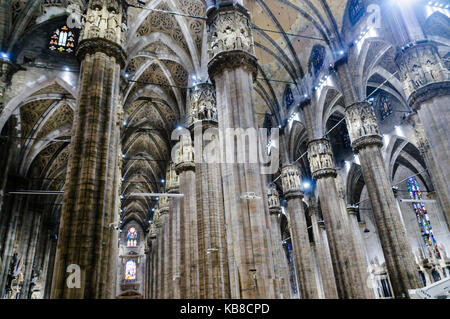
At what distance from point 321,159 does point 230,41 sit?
9181mm

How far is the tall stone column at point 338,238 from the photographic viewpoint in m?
14.6

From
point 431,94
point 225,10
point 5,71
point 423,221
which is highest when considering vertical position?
point 5,71

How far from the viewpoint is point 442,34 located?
17500mm

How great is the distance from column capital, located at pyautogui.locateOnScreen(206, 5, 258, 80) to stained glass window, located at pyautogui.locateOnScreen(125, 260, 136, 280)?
3594 cm

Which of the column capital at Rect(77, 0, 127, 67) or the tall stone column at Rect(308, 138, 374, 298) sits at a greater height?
the column capital at Rect(77, 0, 127, 67)

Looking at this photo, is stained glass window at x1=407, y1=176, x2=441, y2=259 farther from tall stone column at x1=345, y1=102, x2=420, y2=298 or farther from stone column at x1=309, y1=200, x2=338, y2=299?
tall stone column at x1=345, y1=102, x2=420, y2=298

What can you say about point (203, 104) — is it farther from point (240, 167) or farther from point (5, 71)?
point (5, 71)

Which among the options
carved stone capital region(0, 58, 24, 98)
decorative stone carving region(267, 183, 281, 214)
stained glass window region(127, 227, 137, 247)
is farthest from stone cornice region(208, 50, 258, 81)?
stained glass window region(127, 227, 137, 247)

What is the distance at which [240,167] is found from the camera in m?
9.35

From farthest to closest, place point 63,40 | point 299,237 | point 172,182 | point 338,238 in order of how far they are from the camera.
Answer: point 172,182, point 299,237, point 63,40, point 338,238

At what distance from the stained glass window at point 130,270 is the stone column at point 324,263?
83.4 ft

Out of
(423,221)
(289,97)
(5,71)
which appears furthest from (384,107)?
(5,71)

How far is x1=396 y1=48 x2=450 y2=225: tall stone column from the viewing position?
1033 centimetres
